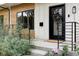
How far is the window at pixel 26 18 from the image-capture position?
505 cm

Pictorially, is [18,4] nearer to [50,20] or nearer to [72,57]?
[50,20]

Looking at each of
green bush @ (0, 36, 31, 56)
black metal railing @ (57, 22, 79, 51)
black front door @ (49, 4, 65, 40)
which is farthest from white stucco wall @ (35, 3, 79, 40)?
green bush @ (0, 36, 31, 56)

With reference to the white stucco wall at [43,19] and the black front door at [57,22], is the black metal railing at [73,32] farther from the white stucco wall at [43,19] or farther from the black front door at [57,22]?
the white stucco wall at [43,19]

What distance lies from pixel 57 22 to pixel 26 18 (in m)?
0.81

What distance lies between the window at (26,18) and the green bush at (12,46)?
16.9 inches

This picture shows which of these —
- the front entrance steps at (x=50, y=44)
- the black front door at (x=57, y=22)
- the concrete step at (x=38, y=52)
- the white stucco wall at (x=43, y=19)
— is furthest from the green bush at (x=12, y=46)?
the black front door at (x=57, y=22)

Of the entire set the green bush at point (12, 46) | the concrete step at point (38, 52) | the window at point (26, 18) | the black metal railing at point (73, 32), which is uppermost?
the window at point (26, 18)

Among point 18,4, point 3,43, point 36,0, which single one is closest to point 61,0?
point 36,0

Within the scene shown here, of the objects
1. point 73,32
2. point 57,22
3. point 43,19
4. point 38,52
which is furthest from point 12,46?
point 73,32

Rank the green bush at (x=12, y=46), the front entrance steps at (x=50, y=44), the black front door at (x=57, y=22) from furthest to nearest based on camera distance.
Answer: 1. the black front door at (x=57, y=22)
2. the front entrance steps at (x=50, y=44)
3. the green bush at (x=12, y=46)

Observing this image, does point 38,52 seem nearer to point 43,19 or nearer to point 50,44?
point 50,44

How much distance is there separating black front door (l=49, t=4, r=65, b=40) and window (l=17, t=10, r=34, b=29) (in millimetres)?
518

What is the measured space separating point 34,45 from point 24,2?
42.8 inches

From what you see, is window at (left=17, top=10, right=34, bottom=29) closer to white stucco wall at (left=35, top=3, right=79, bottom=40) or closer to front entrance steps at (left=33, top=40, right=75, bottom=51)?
white stucco wall at (left=35, top=3, right=79, bottom=40)
